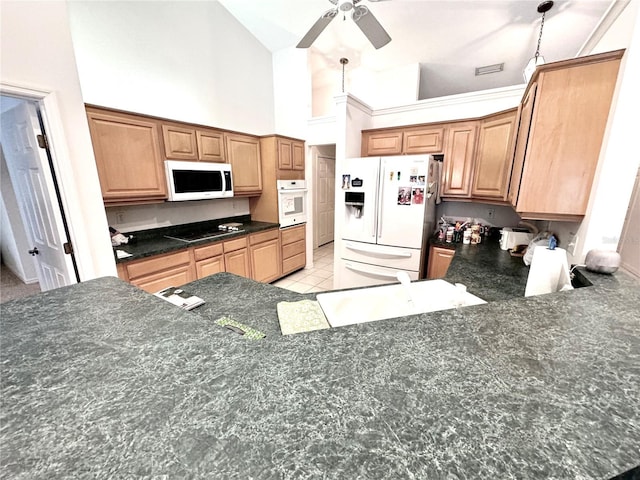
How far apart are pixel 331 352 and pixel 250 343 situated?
0.22 metres

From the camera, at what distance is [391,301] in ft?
4.50

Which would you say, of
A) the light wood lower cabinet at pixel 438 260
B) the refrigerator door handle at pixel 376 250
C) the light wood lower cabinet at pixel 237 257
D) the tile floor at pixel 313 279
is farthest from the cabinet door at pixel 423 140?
the light wood lower cabinet at pixel 237 257

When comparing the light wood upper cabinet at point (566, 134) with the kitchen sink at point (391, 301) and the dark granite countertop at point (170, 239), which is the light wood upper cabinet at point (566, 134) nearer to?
the kitchen sink at point (391, 301)

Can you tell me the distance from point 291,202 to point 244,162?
87 cm

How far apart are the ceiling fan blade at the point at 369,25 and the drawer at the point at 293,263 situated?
9.72 feet

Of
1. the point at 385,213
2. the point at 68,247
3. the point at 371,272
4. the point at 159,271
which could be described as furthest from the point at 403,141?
the point at 68,247

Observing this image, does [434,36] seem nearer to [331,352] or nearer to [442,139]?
[442,139]

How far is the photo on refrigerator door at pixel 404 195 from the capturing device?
2609mm

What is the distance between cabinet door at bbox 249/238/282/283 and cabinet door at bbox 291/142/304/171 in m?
1.23

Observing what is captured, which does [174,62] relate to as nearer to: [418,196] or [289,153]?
[289,153]

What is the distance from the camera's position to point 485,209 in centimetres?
312

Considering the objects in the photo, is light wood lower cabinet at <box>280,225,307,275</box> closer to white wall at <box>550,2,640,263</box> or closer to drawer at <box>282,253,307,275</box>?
drawer at <box>282,253,307,275</box>

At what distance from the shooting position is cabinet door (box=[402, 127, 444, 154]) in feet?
9.89

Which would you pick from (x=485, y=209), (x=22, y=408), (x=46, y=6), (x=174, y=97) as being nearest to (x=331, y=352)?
(x=22, y=408)
